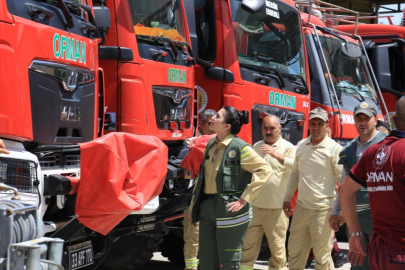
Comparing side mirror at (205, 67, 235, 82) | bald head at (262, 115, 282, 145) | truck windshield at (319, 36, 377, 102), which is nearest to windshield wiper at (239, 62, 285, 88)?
side mirror at (205, 67, 235, 82)

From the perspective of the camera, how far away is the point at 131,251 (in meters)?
7.37

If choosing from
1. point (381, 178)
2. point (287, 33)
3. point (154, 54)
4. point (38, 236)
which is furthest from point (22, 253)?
point (287, 33)

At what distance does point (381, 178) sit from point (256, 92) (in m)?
4.25

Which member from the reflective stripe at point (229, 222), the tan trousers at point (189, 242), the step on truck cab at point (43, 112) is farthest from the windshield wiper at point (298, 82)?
the step on truck cab at point (43, 112)

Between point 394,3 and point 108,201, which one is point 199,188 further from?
point 394,3

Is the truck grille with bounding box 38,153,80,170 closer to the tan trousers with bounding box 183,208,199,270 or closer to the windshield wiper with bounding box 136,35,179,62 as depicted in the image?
the windshield wiper with bounding box 136,35,179,62

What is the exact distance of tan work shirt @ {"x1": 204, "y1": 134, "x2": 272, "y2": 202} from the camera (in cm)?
585

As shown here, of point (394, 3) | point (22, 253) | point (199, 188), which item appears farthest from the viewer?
point (394, 3)

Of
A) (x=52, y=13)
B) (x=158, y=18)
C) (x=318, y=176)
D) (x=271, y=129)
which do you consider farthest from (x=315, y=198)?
(x=52, y=13)

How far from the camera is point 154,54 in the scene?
668 cm

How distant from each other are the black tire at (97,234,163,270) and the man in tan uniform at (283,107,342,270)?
1427mm

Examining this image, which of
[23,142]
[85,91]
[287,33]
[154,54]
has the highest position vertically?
[287,33]

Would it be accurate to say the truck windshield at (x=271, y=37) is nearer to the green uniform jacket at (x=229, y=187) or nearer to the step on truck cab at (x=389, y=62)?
the green uniform jacket at (x=229, y=187)

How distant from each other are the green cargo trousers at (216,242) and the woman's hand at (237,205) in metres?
0.17
